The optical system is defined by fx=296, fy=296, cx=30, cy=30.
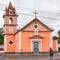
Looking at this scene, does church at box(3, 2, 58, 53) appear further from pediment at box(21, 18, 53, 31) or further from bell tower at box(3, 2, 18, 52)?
bell tower at box(3, 2, 18, 52)

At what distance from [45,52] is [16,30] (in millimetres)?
8254

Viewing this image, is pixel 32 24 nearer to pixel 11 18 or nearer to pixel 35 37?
pixel 35 37

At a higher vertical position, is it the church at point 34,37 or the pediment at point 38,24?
the pediment at point 38,24

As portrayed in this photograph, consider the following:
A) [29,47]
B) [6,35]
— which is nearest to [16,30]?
[6,35]

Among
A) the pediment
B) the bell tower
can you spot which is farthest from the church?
the bell tower

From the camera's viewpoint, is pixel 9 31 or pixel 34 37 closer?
pixel 34 37

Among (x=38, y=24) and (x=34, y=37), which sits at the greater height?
(x=38, y=24)

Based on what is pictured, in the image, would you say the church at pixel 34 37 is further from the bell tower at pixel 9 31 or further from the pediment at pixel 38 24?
the bell tower at pixel 9 31

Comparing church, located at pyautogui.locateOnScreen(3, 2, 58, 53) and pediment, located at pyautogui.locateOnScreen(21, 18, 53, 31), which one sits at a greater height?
pediment, located at pyautogui.locateOnScreen(21, 18, 53, 31)

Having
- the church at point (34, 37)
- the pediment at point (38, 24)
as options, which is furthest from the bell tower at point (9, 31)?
the pediment at point (38, 24)

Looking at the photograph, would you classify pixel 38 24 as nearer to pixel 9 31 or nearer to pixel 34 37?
pixel 34 37

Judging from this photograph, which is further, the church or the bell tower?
the bell tower

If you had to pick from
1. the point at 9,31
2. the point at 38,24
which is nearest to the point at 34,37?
the point at 38,24

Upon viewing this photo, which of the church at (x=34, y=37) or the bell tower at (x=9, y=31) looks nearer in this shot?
the church at (x=34, y=37)
